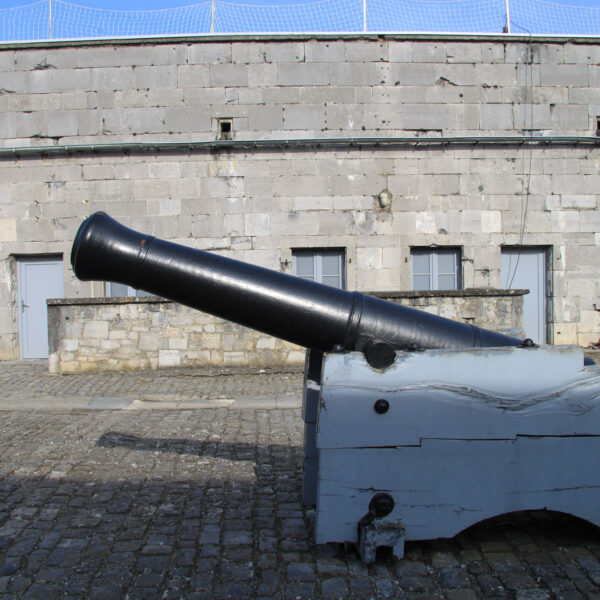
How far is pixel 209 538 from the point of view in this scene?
283 cm

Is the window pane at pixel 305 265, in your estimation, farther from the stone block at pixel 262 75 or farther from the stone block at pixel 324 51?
the stone block at pixel 324 51

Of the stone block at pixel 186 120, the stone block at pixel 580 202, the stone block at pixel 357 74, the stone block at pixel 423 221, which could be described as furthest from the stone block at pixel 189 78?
the stone block at pixel 580 202

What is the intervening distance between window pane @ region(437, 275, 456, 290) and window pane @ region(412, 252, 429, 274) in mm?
330

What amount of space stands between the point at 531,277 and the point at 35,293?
10293 mm

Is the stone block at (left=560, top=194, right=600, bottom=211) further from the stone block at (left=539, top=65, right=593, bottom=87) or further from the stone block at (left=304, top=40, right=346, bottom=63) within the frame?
the stone block at (left=304, top=40, right=346, bottom=63)

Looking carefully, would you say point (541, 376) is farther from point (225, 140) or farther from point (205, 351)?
point (225, 140)

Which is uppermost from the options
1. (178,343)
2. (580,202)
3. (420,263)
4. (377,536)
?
(580,202)

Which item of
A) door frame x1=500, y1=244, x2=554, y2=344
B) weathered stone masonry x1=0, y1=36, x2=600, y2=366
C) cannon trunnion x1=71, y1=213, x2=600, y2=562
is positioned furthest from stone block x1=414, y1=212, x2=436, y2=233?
cannon trunnion x1=71, y1=213, x2=600, y2=562

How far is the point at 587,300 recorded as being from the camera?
10914 millimetres

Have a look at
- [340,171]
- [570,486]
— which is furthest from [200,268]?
[340,171]

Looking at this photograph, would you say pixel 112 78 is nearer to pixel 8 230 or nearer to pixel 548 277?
pixel 8 230

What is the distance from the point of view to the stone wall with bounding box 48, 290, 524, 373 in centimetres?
826

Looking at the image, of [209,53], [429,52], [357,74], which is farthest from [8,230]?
[429,52]

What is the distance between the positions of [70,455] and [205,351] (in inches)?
170
